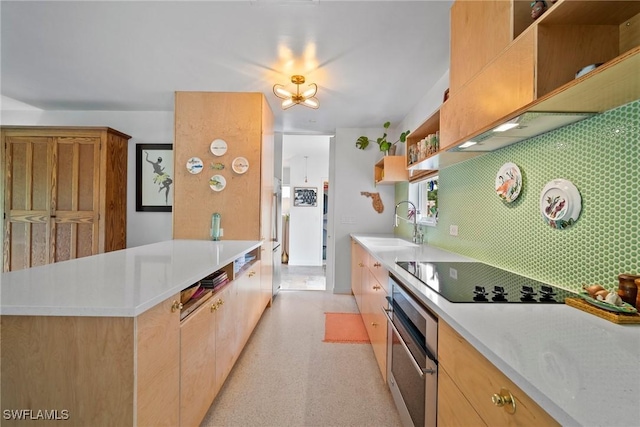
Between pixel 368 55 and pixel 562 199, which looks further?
pixel 368 55

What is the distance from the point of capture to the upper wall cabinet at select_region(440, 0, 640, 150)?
32.2 inches

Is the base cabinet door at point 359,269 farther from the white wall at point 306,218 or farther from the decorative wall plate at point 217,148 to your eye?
the white wall at point 306,218

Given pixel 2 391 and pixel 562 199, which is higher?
pixel 562 199

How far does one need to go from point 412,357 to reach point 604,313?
0.69m

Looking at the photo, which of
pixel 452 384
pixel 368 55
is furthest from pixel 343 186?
pixel 452 384

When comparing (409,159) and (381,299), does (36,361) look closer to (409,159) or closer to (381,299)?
(381,299)

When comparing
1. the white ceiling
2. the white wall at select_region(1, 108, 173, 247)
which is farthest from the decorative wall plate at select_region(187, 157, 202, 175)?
the white wall at select_region(1, 108, 173, 247)

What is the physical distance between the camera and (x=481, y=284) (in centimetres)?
121

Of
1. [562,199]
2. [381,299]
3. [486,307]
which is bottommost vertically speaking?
[381,299]

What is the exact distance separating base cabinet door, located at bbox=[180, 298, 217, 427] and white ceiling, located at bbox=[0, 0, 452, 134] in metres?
1.85

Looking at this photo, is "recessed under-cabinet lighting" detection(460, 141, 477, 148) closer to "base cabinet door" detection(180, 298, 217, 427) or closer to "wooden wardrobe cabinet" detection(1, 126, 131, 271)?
"base cabinet door" detection(180, 298, 217, 427)

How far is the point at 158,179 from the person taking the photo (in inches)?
138

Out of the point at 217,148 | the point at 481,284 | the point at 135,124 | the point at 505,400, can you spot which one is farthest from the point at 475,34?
the point at 135,124

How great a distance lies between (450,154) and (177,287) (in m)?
1.74
